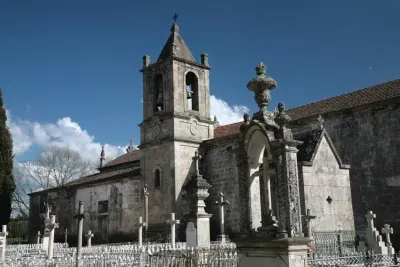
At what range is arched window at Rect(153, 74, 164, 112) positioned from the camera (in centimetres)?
2372

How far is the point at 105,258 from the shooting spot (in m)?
11.6

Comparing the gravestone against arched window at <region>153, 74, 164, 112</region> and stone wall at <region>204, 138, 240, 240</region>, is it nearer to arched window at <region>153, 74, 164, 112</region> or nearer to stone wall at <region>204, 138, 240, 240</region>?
stone wall at <region>204, 138, 240, 240</region>

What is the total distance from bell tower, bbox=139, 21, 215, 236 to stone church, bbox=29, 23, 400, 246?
6cm

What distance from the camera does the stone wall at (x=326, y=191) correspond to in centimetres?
1180

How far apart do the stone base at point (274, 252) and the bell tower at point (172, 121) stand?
1358 cm

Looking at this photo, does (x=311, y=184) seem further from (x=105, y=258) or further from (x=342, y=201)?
(x=105, y=258)

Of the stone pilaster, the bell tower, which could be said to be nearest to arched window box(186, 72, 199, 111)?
the bell tower

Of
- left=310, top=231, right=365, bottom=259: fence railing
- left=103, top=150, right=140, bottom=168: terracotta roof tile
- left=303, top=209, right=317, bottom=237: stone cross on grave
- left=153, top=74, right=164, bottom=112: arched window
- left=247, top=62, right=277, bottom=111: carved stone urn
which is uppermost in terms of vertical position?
left=153, top=74, right=164, bottom=112: arched window

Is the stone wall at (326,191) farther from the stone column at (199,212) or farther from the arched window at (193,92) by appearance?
the arched window at (193,92)

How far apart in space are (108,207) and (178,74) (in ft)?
30.1

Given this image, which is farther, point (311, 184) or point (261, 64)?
point (311, 184)

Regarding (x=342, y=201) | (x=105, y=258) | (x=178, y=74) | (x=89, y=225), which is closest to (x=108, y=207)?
(x=89, y=225)

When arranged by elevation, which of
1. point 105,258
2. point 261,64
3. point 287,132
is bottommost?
point 105,258

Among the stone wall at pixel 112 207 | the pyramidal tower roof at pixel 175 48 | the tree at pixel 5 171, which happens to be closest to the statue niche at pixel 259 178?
the pyramidal tower roof at pixel 175 48
